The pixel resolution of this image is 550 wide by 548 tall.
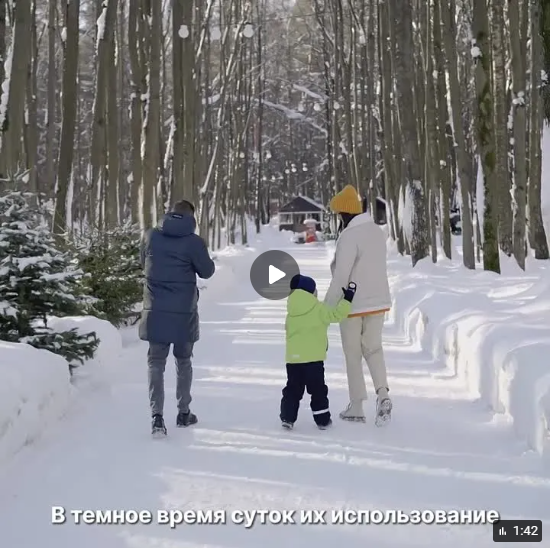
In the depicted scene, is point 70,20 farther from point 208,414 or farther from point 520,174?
point 520,174

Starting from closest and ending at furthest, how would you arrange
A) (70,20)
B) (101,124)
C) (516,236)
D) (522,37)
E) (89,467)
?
1. (89,467)
2. (70,20)
3. (101,124)
4. (516,236)
5. (522,37)

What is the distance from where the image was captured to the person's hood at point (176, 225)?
20.9ft

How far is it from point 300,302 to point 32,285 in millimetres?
2610

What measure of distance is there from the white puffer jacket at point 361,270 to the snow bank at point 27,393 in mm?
2340

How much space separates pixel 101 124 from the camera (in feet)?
50.3

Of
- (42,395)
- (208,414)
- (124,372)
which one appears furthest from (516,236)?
(42,395)

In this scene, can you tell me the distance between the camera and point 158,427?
6.13 m

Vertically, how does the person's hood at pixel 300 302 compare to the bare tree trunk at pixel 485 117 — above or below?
below

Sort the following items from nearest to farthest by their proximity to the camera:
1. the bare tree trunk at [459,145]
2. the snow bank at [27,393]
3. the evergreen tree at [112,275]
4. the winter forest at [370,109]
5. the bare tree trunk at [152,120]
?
1. the snow bank at [27,393]
2. the evergreen tree at [112,275]
3. the winter forest at [370,109]
4. the bare tree trunk at [459,145]
5. the bare tree trunk at [152,120]

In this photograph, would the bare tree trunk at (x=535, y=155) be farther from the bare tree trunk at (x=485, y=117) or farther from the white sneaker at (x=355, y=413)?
the white sneaker at (x=355, y=413)

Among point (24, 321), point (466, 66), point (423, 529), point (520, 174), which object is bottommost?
point (423, 529)

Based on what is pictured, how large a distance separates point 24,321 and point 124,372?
2.01 meters

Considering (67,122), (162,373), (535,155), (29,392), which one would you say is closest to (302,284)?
(162,373)

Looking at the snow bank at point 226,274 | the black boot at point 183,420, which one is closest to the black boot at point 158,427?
the black boot at point 183,420
